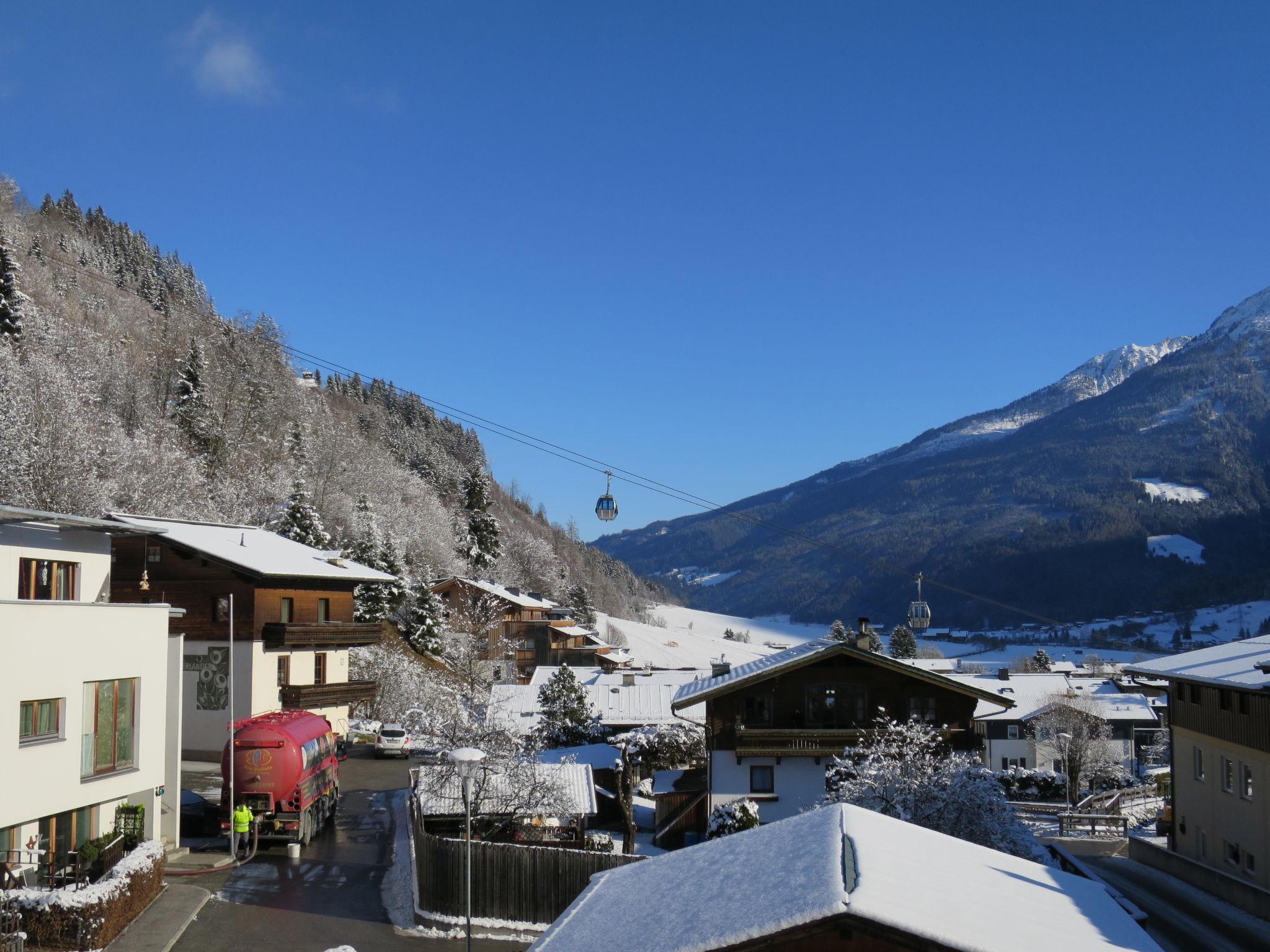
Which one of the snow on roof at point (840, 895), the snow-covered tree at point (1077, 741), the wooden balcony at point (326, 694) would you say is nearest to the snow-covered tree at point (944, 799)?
the snow on roof at point (840, 895)

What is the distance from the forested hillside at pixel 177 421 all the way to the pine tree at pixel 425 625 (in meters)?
4.90

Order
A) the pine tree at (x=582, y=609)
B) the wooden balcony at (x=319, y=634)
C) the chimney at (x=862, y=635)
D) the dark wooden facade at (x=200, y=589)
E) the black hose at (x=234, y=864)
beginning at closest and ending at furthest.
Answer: the black hose at (x=234, y=864), the chimney at (x=862, y=635), the dark wooden facade at (x=200, y=589), the wooden balcony at (x=319, y=634), the pine tree at (x=582, y=609)

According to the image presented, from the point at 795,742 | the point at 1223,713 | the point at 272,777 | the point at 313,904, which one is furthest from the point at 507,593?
the point at 313,904

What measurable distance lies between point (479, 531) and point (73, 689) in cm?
9001

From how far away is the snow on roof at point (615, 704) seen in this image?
183 ft

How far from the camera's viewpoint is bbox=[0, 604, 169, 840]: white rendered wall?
21.4 meters

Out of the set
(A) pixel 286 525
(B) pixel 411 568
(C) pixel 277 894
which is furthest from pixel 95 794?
(B) pixel 411 568

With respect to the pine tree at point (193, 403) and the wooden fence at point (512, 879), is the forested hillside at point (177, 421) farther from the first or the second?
the wooden fence at point (512, 879)

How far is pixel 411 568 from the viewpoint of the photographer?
105 m

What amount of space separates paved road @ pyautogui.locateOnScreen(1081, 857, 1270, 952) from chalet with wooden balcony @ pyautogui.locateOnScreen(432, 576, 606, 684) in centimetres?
5693

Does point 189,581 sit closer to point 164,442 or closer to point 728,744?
point 728,744

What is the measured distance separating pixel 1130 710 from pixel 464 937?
7698 cm

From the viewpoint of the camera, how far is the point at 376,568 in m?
74.6

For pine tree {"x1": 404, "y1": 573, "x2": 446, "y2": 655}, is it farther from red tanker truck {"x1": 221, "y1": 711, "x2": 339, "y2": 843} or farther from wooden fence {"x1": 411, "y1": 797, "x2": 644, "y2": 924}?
wooden fence {"x1": 411, "y1": 797, "x2": 644, "y2": 924}
